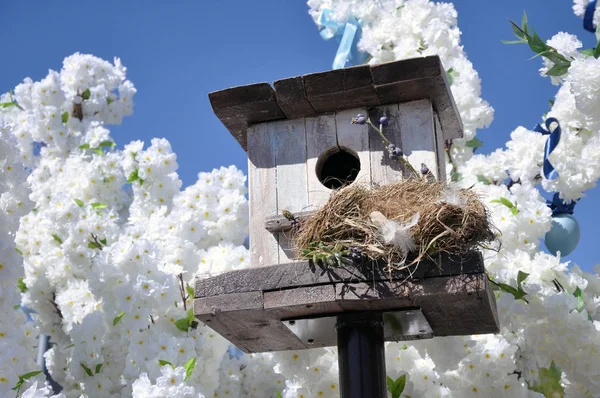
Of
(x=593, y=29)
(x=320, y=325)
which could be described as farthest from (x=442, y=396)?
(x=593, y=29)

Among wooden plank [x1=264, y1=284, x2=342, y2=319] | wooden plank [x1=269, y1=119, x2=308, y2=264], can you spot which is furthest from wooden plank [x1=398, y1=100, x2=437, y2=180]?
wooden plank [x1=264, y1=284, x2=342, y2=319]

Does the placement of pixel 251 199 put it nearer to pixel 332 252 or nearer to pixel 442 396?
pixel 332 252

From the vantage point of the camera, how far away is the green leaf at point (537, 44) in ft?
10.4

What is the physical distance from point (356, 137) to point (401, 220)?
58 centimetres

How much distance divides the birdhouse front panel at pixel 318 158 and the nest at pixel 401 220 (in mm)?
246

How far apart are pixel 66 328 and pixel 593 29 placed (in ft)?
11.7

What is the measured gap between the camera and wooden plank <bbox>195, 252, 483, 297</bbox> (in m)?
2.61

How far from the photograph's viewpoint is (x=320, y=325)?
3135 mm

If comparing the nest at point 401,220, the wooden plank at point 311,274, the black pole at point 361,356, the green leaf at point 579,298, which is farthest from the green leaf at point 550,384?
the wooden plank at point 311,274

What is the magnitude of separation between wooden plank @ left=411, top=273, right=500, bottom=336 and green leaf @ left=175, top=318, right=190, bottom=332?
4.76 ft

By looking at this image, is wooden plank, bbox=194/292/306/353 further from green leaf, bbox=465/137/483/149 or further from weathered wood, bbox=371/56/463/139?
green leaf, bbox=465/137/483/149

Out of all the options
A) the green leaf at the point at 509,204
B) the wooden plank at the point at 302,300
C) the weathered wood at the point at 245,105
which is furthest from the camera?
the green leaf at the point at 509,204

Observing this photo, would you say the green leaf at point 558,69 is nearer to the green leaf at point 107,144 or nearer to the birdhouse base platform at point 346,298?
the birdhouse base platform at point 346,298

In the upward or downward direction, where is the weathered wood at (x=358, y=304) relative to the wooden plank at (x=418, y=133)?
downward
